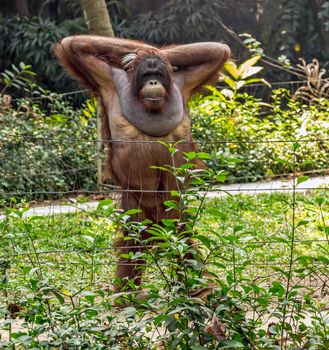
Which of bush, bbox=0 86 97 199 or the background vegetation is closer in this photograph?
the background vegetation

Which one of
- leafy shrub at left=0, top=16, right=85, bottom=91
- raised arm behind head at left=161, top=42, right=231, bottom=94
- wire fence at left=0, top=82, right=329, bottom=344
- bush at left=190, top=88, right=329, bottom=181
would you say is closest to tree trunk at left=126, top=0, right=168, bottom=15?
leafy shrub at left=0, top=16, right=85, bottom=91

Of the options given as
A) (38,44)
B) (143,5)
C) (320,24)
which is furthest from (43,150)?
(143,5)

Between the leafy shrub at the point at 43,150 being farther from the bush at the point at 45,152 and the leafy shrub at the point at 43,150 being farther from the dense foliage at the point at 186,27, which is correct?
the dense foliage at the point at 186,27

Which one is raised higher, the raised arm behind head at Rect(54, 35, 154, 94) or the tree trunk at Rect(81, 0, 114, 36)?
the raised arm behind head at Rect(54, 35, 154, 94)

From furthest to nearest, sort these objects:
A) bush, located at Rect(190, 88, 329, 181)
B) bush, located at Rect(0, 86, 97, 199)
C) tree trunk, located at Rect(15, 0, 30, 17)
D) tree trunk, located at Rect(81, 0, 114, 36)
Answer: tree trunk, located at Rect(15, 0, 30, 17), bush, located at Rect(190, 88, 329, 181), tree trunk, located at Rect(81, 0, 114, 36), bush, located at Rect(0, 86, 97, 199)

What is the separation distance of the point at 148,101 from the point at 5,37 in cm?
958

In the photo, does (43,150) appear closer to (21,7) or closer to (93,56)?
(93,56)

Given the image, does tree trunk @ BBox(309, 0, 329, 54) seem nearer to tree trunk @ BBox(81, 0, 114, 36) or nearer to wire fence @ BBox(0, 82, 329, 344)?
wire fence @ BBox(0, 82, 329, 344)

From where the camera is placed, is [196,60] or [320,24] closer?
[196,60]

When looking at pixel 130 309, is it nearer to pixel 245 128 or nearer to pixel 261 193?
pixel 261 193

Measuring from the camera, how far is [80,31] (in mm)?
13938

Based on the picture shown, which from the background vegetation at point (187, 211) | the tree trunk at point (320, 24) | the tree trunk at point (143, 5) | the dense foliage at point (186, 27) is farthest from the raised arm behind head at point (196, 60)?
the tree trunk at point (143, 5)

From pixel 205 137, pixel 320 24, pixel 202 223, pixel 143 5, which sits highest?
pixel 143 5

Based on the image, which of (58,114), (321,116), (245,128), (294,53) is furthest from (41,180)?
(294,53)
